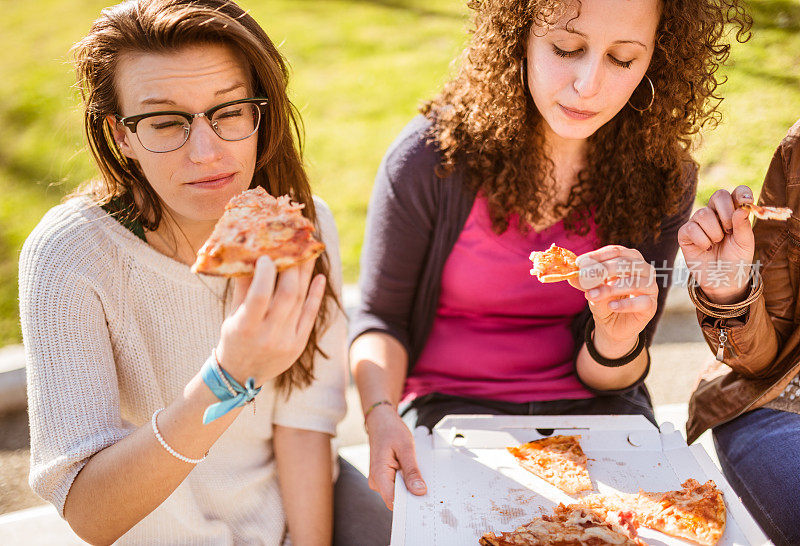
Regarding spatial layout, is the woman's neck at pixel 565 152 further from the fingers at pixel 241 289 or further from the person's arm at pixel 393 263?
the fingers at pixel 241 289

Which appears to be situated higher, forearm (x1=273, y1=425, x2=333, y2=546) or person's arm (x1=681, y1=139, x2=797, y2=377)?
person's arm (x1=681, y1=139, x2=797, y2=377)

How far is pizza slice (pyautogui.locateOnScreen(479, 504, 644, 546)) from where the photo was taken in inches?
67.4

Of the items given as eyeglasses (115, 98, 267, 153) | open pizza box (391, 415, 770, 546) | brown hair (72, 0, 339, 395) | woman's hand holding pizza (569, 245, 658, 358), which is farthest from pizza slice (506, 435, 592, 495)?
eyeglasses (115, 98, 267, 153)

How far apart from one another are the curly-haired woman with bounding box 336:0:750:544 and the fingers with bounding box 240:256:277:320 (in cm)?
85

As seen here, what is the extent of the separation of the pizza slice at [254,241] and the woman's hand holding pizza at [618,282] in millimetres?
782

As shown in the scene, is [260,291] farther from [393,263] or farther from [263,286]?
[393,263]

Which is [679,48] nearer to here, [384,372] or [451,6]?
[384,372]

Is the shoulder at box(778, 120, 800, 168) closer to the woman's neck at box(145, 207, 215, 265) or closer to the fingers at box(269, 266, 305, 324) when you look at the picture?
the fingers at box(269, 266, 305, 324)

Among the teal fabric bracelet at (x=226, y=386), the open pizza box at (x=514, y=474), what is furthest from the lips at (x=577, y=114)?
the teal fabric bracelet at (x=226, y=386)

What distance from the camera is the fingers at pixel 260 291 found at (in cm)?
148

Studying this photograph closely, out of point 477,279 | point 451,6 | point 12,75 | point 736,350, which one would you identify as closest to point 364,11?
point 451,6

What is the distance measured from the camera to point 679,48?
7.36 ft

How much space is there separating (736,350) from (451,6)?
7562mm

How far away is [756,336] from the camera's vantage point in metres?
2.20
